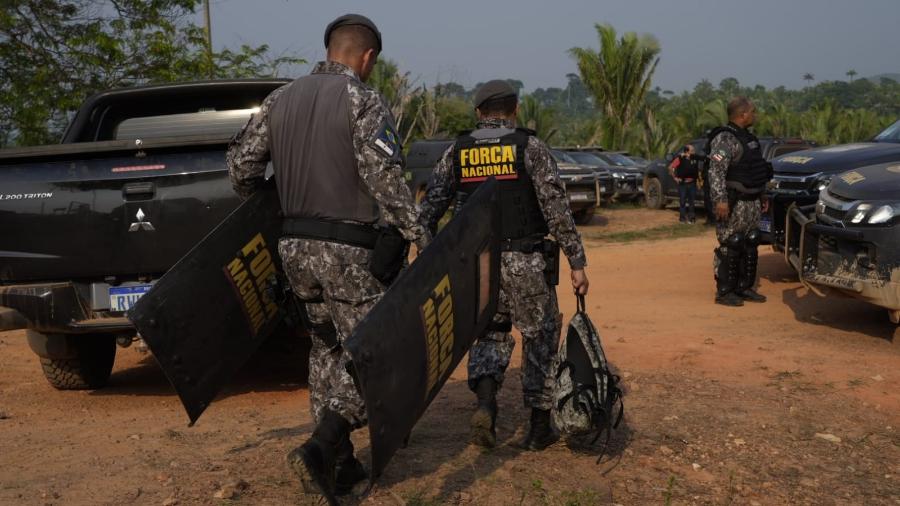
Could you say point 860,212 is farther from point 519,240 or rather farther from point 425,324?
point 425,324

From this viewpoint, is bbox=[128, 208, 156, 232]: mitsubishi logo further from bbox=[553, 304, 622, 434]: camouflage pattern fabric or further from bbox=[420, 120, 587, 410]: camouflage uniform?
bbox=[553, 304, 622, 434]: camouflage pattern fabric

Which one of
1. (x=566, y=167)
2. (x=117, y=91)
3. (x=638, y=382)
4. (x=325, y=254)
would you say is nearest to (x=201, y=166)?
(x=117, y=91)

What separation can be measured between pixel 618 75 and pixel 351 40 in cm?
3362

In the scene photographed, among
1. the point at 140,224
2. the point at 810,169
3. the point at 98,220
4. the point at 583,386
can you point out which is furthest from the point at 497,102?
the point at 810,169

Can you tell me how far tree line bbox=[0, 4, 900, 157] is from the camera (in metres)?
15.8

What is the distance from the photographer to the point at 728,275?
921cm

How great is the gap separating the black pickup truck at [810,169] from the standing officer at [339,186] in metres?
6.53

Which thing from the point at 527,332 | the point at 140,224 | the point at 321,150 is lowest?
the point at 527,332

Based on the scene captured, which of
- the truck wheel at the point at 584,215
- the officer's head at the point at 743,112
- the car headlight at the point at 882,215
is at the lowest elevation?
the truck wheel at the point at 584,215

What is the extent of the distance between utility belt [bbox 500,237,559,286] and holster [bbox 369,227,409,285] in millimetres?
988

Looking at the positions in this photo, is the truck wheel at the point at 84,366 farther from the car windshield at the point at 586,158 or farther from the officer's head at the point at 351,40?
the car windshield at the point at 586,158

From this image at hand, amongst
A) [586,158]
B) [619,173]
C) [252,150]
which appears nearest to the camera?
[252,150]

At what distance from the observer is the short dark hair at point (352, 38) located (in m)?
3.95

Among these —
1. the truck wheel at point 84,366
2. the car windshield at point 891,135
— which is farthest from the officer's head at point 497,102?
the car windshield at point 891,135
